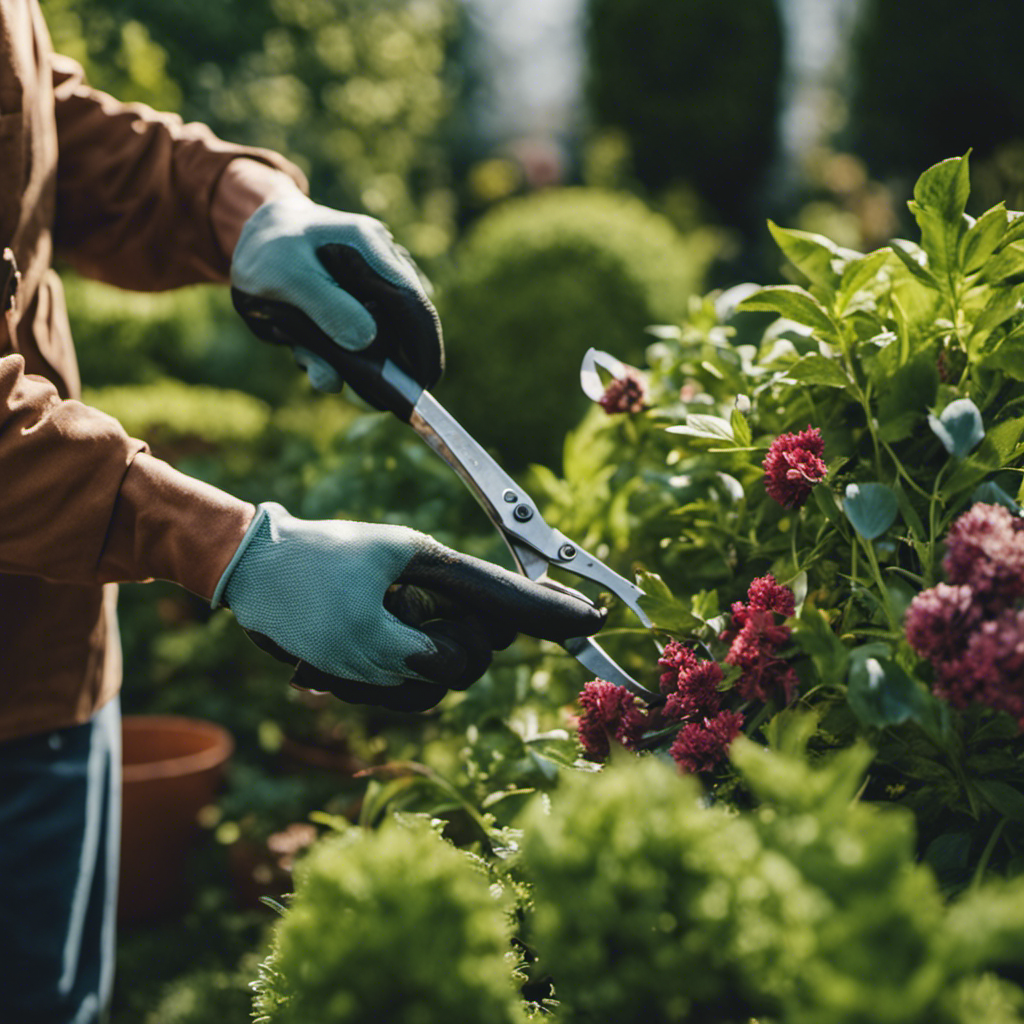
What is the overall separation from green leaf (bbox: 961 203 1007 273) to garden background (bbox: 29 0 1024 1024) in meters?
0.01

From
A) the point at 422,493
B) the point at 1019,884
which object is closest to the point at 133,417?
the point at 422,493

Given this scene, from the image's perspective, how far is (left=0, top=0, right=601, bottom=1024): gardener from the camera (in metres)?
1.08

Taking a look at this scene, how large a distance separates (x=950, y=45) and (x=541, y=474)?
7.55 m

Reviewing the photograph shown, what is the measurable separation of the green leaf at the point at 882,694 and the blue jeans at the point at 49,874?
1252 millimetres

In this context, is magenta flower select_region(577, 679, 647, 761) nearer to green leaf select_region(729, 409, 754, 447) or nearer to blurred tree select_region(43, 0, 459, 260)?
green leaf select_region(729, 409, 754, 447)

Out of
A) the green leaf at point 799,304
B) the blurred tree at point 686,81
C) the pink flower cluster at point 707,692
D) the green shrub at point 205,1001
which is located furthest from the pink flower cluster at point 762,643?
the blurred tree at point 686,81

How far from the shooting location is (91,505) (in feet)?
3.54

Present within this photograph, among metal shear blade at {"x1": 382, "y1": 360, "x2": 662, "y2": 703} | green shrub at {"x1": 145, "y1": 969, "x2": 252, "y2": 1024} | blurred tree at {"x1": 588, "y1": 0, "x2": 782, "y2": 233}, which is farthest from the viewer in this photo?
blurred tree at {"x1": 588, "y1": 0, "x2": 782, "y2": 233}

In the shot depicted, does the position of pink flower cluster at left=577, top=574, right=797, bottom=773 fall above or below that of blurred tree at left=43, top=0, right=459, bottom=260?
below

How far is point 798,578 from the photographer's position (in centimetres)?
98

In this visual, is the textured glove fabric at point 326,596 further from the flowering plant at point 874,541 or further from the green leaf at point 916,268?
the green leaf at point 916,268

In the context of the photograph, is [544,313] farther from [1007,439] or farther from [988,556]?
[988,556]

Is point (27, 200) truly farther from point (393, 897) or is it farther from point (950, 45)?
point (950, 45)

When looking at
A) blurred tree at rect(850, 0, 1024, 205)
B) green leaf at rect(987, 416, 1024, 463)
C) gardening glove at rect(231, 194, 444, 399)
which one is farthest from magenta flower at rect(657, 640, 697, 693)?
blurred tree at rect(850, 0, 1024, 205)
